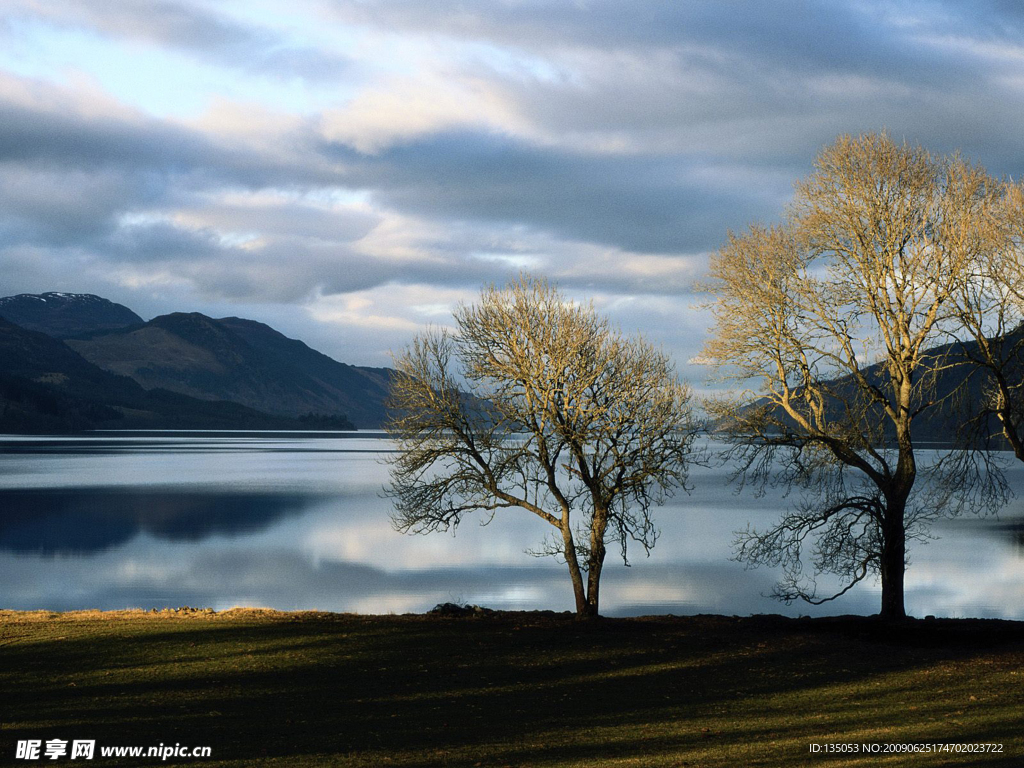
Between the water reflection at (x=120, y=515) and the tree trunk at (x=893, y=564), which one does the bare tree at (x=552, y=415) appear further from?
the water reflection at (x=120, y=515)

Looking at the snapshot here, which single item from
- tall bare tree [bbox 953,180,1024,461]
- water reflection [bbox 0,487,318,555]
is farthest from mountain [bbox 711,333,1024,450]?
water reflection [bbox 0,487,318,555]

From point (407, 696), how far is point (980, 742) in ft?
26.3

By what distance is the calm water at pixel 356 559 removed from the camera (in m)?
35.0

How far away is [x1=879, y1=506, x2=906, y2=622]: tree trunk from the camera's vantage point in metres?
23.5

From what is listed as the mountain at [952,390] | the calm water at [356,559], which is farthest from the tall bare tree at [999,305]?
the calm water at [356,559]

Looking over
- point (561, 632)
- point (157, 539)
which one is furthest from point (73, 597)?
point (561, 632)

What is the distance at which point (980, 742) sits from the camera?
11.3 metres

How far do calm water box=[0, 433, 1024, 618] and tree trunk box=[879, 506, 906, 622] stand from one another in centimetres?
968

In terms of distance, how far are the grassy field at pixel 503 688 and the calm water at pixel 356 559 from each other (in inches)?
526

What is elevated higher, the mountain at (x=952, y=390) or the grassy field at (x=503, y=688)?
the mountain at (x=952, y=390)

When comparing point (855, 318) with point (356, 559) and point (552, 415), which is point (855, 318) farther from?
point (356, 559)

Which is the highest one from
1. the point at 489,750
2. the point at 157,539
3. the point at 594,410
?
the point at 594,410

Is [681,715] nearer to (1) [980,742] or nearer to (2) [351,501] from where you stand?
(1) [980,742]

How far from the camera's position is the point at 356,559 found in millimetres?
45750
